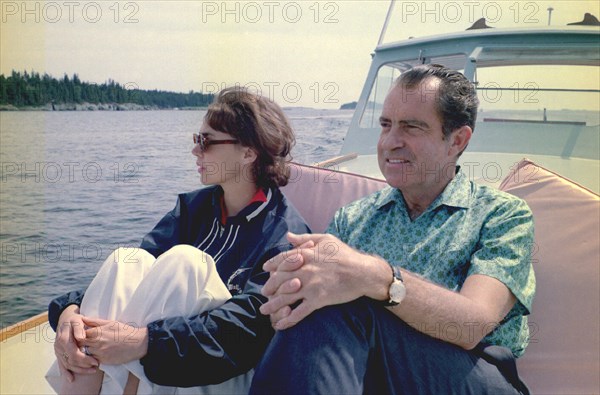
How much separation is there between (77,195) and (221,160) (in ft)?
43.5

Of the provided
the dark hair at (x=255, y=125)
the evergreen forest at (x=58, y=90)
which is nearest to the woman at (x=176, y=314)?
the dark hair at (x=255, y=125)

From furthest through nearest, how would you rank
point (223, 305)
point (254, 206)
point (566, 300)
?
point (254, 206), point (566, 300), point (223, 305)

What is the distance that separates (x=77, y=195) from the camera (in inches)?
559

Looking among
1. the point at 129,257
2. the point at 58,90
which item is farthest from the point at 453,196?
the point at 58,90

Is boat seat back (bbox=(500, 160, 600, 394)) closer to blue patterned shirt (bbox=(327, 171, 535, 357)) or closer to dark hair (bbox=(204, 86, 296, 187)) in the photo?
blue patterned shirt (bbox=(327, 171, 535, 357))

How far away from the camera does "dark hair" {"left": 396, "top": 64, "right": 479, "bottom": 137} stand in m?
1.74

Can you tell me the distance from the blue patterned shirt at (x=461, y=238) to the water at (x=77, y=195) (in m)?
2.24

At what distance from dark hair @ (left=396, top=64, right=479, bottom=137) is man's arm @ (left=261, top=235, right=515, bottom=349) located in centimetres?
62

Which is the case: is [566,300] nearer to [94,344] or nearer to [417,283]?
[417,283]

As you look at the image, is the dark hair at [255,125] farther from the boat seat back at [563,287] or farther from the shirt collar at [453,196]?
the boat seat back at [563,287]

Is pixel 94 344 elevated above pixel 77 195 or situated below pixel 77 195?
above

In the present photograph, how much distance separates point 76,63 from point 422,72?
61.1ft

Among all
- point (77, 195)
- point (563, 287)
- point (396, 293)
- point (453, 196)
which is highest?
point (453, 196)

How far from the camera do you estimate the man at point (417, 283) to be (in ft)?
3.83
